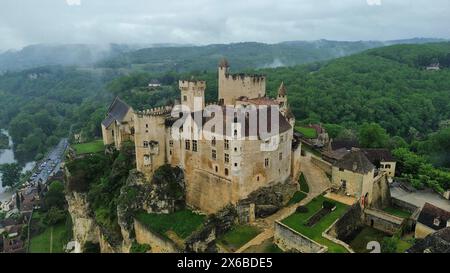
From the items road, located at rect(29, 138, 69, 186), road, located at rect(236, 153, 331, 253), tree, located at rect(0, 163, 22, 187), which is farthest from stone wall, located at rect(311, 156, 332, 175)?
tree, located at rect(0, 163, 22, 187)

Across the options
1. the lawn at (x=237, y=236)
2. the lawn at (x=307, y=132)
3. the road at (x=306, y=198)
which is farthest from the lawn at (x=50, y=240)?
the lawn at (x=307, y=132)

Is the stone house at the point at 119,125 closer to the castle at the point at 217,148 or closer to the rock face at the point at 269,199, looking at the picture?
the castle at the point at 217,148

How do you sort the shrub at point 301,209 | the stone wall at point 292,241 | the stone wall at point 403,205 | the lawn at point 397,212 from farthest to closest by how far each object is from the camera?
the stone wall at point 403,205
the lawn at point 397,212
the shrub at point 301,209
the stone wall at point 292,241

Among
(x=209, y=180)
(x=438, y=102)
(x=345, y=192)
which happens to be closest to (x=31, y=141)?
(x=209, y=180)

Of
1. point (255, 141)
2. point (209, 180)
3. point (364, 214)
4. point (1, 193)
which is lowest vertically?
point (1, 193)

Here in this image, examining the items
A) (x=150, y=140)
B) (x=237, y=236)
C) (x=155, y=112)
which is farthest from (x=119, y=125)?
(x=237, y=236)

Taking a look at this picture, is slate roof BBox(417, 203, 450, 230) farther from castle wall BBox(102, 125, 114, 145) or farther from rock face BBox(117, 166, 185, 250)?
castle wall BBox(102, 125, 114, 145)

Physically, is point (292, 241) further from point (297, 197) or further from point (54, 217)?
point (54, 217)
